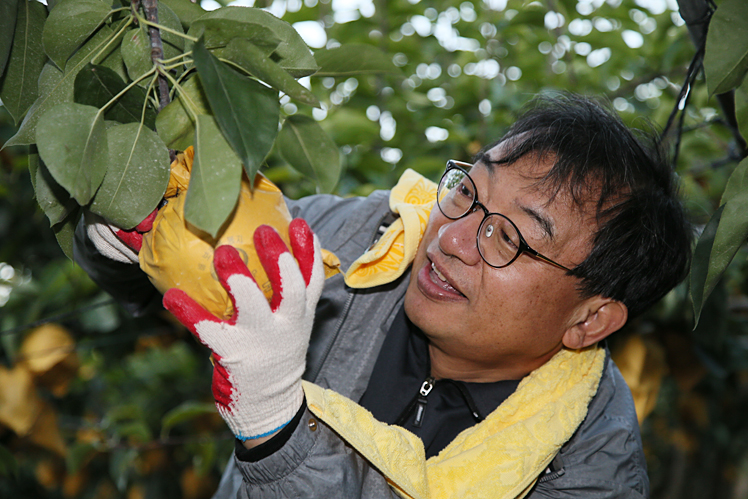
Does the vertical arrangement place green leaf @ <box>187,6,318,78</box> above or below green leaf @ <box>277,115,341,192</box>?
above

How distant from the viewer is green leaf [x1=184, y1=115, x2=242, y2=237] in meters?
0.59

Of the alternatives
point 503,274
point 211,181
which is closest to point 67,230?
point 211,181

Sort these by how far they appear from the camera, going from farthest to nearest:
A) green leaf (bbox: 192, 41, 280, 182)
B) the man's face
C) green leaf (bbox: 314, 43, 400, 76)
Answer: the man's face
green leaf (bbox: 314, 43, 400, 76)
green leaf (bbox: 192, 41, 280, 182)

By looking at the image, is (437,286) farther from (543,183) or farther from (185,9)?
(185,9)

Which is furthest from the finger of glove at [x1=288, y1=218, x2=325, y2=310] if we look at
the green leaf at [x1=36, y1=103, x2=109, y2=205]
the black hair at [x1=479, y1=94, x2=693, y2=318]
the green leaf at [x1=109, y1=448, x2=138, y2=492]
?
the green leaf at [x1=109, y1=448, x2=138, y2=492]

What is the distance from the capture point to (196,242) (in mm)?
674

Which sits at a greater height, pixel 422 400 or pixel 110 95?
pixel 110 95

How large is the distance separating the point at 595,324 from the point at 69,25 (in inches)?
38.9

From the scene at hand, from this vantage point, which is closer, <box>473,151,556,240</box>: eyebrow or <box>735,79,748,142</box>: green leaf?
<box>735,79,748,142</box>: green leaf

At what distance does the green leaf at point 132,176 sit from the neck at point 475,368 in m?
0.68

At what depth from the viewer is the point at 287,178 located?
5.94 feet

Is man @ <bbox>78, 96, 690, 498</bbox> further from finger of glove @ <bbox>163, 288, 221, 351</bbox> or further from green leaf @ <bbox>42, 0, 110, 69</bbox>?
green leaf @ <bbox>42, 0, 110, 69</bbox>

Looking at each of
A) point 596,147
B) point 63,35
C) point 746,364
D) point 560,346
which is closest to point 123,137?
point 63,35

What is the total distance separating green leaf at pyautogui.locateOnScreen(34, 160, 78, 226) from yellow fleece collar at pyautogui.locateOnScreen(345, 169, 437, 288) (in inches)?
19.4
